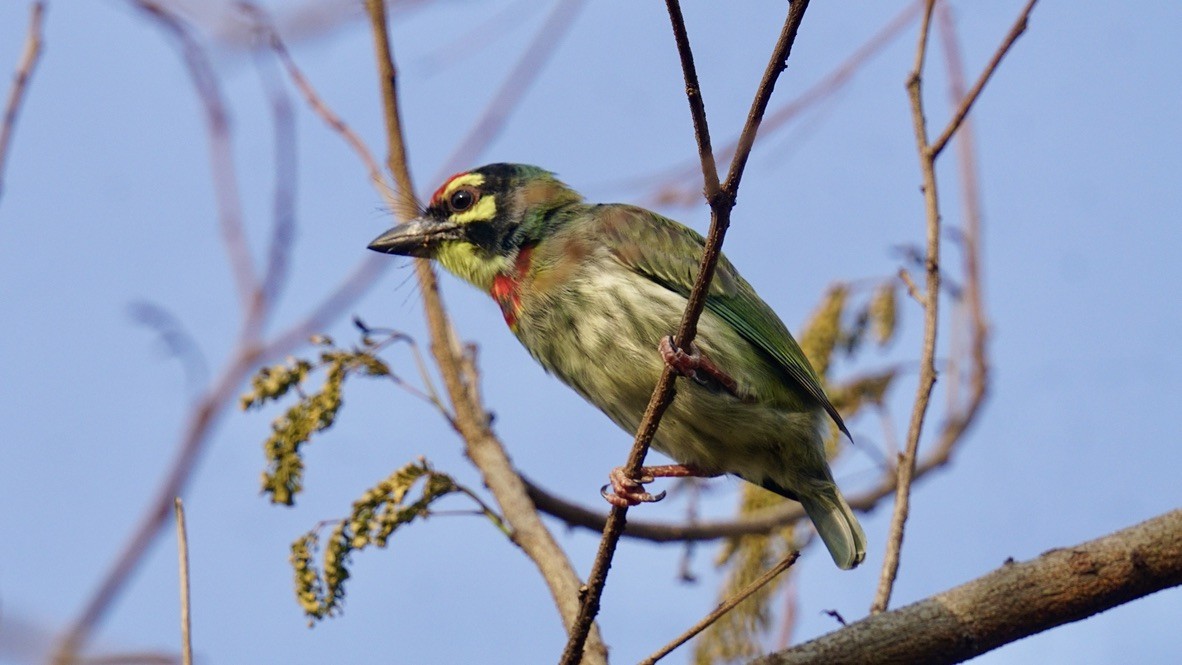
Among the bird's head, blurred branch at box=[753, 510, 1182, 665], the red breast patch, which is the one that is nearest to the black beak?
the bird's head

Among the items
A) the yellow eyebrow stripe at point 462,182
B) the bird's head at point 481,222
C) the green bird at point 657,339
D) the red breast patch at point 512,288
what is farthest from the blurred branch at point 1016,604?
the yellow eyebrow stripe at point 462,182

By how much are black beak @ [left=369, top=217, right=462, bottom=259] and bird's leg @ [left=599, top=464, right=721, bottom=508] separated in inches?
48.1

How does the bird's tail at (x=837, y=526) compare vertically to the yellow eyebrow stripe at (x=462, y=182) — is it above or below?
below

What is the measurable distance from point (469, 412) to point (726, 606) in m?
1.99

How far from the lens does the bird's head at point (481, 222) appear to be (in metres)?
4.59

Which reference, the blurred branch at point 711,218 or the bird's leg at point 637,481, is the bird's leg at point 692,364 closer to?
the blurred branch at point 711,218

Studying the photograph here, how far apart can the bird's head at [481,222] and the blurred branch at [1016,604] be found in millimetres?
1956

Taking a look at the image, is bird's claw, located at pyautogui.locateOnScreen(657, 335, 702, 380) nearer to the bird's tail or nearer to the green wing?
the green wing

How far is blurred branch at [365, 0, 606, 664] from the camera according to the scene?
4047 mm

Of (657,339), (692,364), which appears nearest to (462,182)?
(657,339)

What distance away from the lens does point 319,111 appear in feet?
16.5

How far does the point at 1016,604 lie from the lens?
3137 mm

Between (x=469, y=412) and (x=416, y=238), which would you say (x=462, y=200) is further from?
(x=469, y=412)

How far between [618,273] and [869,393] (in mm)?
1648
